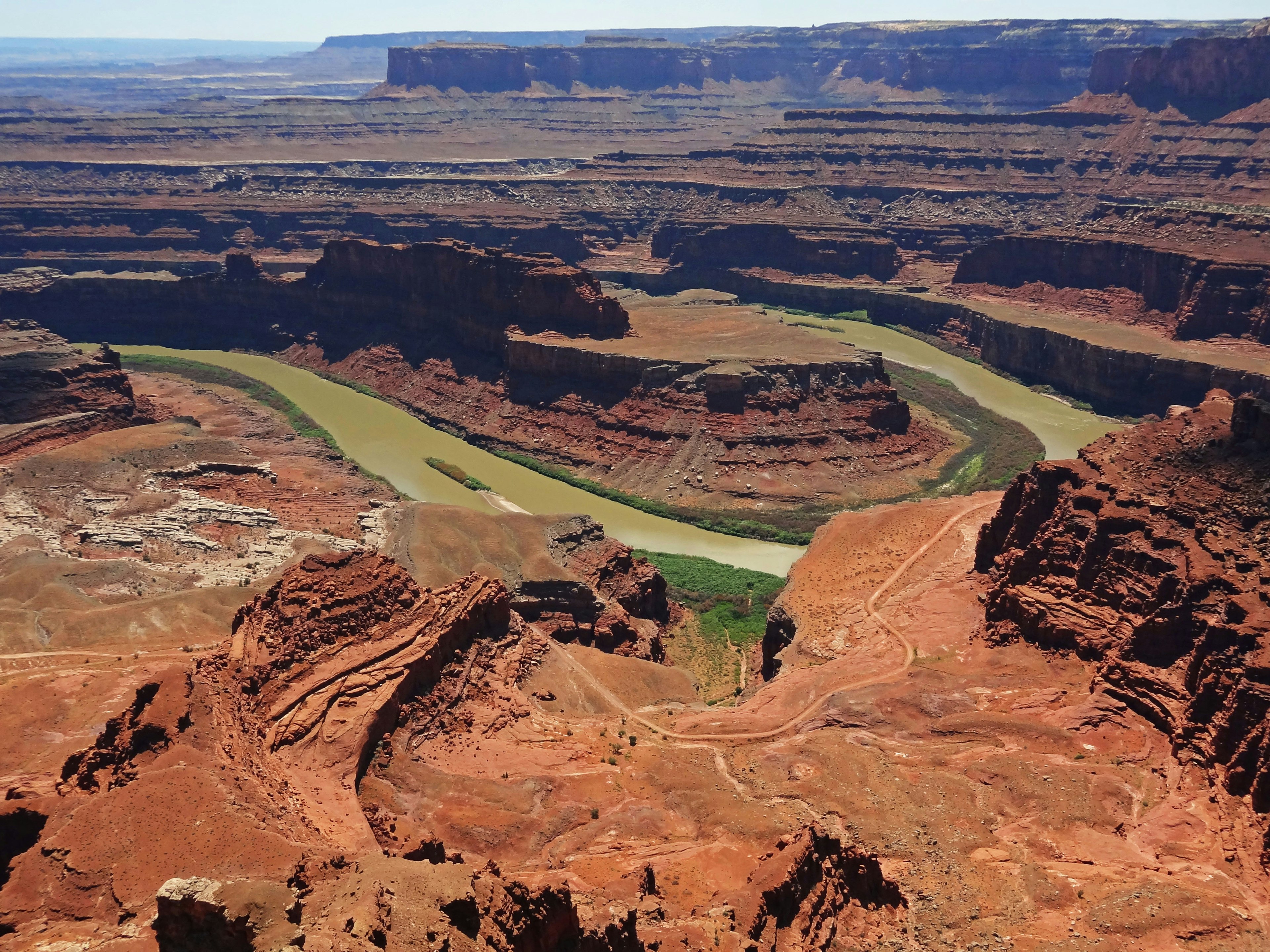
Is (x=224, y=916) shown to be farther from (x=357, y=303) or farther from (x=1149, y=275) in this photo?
(x=1149, y=275)

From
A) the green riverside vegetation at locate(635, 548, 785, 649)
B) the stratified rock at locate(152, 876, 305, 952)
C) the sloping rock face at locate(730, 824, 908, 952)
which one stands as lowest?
the green riverside vegetation at locate(635, 548, 785, 649)

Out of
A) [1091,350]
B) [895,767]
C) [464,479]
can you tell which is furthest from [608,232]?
[895,767]

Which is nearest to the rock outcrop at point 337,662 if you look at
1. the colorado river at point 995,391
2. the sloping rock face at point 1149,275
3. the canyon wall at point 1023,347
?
the colorado river at point 995,391

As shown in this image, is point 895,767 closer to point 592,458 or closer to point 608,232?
point 592,458

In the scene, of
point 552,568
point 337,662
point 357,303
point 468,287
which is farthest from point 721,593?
point 357,303

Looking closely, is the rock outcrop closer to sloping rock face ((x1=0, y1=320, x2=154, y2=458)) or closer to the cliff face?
the cliff face

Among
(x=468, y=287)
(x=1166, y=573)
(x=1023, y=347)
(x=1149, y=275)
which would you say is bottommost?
(x=1023, y=347)

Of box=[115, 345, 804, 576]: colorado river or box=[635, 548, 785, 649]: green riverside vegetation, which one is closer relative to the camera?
box=[635, 548, 785, 649]: green riverside vegetation

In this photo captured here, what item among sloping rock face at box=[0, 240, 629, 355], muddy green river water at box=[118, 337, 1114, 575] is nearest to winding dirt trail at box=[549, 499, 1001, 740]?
muddy green river water at box=[118, 337, 1114, 575]
